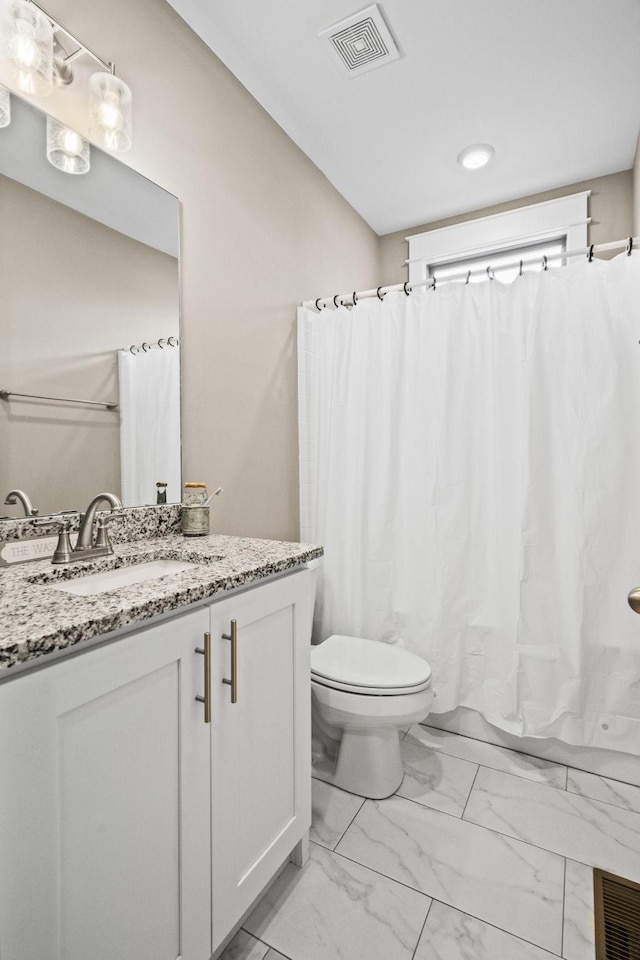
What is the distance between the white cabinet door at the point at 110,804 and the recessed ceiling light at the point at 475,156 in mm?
2511

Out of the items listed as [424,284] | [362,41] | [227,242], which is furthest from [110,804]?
[362,41]

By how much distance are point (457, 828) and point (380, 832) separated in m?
0.24

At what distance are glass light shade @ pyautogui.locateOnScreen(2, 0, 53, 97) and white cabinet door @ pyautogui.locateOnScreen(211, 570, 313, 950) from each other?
4.38ft

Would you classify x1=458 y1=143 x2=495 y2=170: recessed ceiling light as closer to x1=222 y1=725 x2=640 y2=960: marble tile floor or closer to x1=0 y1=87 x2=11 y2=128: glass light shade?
x1=0 y1=87 x2=11 y2=128: glass light shade

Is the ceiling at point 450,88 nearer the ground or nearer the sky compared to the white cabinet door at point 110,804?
nearer the sky

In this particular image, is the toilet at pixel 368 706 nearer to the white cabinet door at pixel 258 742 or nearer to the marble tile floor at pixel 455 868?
the marble tile floor at pixel 455 868

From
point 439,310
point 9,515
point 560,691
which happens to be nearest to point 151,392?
point 9,515

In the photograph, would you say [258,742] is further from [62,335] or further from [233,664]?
[62,335]

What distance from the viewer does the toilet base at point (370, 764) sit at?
162 centimetres

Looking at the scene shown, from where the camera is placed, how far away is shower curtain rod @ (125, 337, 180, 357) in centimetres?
145

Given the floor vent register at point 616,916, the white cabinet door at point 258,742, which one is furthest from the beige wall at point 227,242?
the floor vent register at point 616,916

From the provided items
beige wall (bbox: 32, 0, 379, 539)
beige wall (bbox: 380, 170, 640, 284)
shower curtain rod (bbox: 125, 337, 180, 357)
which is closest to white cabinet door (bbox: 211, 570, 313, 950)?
beige wall (bbox: 32, 0, 379, 539)

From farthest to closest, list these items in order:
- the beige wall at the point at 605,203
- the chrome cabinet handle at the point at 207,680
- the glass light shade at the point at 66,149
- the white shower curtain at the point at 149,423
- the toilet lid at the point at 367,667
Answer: the beige wall at the point at 605,203
the toilet lid at the point at 367,667
the white shower curtain at the point at 149,423
the glass light shade at the point at 66,149
the chrome cabinet handle at the point at 207,680

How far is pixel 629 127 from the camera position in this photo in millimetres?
2188
